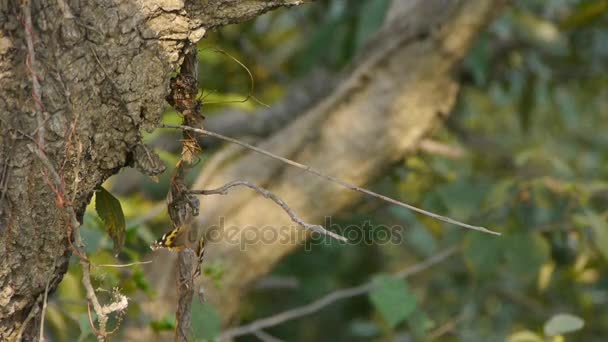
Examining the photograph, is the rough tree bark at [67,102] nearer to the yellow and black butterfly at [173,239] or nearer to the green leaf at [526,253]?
the yellow and black butterfly at [173,239]

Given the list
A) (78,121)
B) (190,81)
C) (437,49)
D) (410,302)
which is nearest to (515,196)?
(437,49)

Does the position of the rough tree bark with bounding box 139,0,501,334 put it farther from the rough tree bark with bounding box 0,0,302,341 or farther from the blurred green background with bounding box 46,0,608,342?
the rough tree bark with bounding box 0,0,302,341

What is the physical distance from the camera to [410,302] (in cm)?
175

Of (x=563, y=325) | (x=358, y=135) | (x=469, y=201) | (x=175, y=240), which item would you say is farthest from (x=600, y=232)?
(x=175, y=240)

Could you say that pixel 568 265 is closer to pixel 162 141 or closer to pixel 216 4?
pixel 162 141

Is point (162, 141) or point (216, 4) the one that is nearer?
point (216, 4)

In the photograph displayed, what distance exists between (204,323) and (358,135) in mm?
818

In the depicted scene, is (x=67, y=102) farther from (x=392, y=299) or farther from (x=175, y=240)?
(x=392, y=299)

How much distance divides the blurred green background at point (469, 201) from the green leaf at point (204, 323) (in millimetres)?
356

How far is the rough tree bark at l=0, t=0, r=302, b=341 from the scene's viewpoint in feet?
2.89

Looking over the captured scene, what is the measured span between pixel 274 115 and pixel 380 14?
0.45 metres

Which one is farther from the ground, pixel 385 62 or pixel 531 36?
pixel 531 36

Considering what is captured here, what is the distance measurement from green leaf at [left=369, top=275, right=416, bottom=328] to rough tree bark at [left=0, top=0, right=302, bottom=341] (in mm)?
877

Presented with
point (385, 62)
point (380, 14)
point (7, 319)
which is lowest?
point (7, 319)
